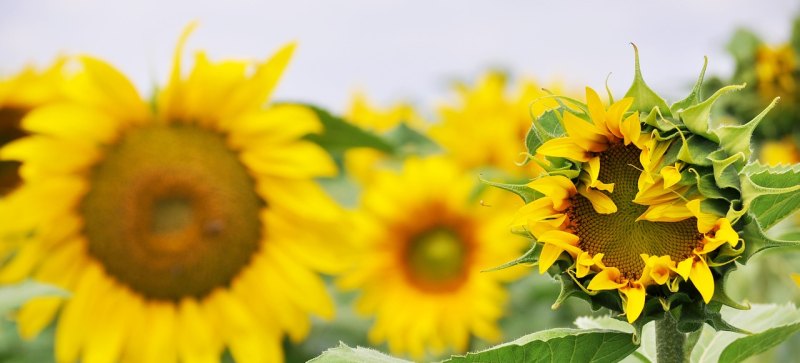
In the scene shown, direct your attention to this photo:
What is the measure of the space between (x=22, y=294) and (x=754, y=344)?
0.80 metres

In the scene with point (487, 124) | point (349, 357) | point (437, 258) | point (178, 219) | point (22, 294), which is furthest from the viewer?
point (487, 124)

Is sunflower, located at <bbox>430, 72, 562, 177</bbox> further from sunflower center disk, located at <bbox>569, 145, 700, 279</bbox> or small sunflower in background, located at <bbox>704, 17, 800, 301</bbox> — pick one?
sunflower center disk, located at <bbox>569, 145, 700, 279</bbox>

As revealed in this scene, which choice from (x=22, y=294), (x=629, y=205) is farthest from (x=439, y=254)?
(x=629, y=205)

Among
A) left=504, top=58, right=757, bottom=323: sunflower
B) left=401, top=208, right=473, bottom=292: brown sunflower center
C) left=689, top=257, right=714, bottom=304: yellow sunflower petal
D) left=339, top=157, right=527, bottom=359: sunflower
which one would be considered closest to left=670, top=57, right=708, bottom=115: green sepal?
left=504, top=58, right=757, bottom=323: sunflower

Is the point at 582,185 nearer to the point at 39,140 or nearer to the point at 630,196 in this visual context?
the point at 630,196

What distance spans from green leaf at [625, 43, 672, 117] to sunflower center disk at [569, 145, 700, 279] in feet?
0.11

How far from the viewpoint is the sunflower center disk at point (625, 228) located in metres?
0.75

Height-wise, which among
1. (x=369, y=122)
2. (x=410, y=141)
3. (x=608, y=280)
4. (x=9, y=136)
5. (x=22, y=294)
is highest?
(x=608, y=280)

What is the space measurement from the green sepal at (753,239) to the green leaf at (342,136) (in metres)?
1.10

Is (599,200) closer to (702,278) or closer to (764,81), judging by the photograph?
(702,278)

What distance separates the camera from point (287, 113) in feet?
6.06

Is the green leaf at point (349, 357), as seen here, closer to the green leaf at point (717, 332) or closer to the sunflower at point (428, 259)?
the green leaf at point (717, 332)

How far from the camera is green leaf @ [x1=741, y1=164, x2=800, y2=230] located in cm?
73

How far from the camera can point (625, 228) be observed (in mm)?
766
